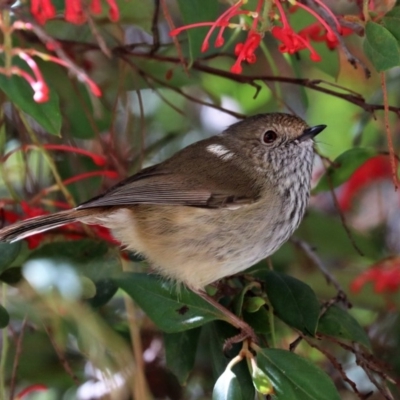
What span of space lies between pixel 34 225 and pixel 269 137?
3.69 feet

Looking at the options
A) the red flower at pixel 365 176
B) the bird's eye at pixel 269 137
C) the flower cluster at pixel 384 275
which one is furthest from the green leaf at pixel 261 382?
the red flower at pixel 365 176

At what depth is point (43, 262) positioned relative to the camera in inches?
96.7

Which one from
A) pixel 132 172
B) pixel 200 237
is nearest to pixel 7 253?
pixel 200 237

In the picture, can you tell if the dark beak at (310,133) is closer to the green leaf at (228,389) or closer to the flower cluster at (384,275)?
the flower cluster at (384,275)

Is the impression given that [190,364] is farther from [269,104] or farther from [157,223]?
[269,104]

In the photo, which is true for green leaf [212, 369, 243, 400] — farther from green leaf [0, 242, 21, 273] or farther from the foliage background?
green leaf [0, 242, 21, 273]

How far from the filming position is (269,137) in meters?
3.31

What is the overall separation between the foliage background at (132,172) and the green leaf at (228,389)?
0.13 meters

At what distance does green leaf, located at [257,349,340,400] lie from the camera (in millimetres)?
2217

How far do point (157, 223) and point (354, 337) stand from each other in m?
0.89

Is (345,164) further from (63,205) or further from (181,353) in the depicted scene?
(63,205)

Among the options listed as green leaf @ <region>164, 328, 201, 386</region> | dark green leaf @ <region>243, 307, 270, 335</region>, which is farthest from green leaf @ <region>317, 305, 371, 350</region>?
green leaf @ <region>164, 328, 201, 386</region>

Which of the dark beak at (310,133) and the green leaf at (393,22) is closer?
the green leaf at (393,22)

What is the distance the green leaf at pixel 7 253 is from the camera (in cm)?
244
